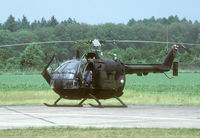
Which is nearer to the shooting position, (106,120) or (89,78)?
(89,78)

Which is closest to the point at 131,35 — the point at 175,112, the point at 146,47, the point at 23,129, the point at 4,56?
the point at 146,47

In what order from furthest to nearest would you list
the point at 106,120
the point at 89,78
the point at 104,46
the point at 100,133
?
the point at 104,46 < the point at 106,120 < the point at 100,133 < the point at 89,78

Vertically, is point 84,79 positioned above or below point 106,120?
above

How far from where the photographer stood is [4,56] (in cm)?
13738

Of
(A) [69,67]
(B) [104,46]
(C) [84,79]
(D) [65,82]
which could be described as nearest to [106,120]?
Result: (C) [84,79]

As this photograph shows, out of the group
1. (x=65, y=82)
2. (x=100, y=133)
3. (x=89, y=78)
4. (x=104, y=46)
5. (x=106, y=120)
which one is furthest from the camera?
(x=104, y=46)

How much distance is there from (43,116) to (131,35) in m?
126

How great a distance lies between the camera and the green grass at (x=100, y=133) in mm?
25856

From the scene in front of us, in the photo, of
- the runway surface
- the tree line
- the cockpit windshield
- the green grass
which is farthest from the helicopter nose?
the tree line

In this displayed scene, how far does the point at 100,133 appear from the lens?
26.8 m

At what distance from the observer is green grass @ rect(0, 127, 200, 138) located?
25.9 m

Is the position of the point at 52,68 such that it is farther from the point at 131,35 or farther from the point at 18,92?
the point at 131,35

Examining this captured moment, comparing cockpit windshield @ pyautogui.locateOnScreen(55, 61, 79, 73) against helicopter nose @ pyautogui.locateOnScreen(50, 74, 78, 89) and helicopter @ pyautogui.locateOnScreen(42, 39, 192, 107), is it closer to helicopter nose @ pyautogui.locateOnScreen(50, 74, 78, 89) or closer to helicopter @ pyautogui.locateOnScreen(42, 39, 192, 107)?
helicopter @ pyautogui.locateOnScreen(42, 39, 192, 107)

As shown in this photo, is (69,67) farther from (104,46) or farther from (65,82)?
(104,46)
